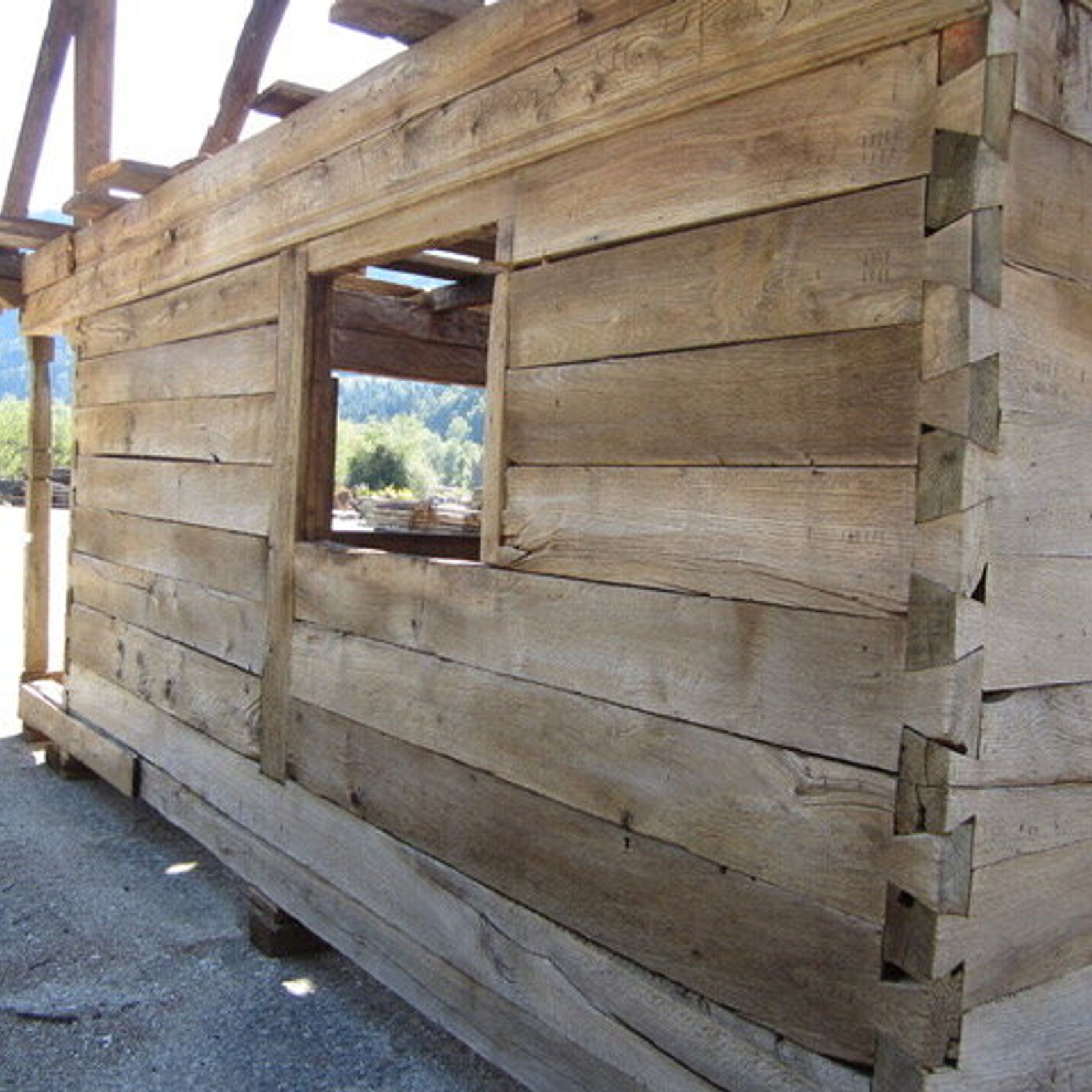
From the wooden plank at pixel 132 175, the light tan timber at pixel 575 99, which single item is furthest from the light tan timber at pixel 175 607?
the wooden plank at pixel 132 175

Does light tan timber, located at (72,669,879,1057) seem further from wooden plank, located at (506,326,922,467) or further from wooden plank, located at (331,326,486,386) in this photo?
wooden plank, located at (331,326,486,386)

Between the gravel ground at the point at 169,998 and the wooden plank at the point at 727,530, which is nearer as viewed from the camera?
the wooden plank at the point at 727,530

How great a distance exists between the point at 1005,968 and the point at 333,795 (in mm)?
2189

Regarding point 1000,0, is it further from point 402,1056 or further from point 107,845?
point 107,845

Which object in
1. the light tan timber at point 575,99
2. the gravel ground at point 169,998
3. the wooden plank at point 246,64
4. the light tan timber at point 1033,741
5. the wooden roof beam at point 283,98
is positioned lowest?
the gravel ground at point 169,998

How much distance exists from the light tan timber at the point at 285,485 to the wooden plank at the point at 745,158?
1.20 m

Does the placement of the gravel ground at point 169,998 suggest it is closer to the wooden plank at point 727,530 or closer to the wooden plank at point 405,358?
the wooden plank at point 727,530

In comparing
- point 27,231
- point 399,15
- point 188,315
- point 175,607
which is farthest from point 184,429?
point 27,231

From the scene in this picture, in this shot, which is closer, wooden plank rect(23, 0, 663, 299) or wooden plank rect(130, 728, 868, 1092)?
wooden plank rect(130, 728, 868, 1092)

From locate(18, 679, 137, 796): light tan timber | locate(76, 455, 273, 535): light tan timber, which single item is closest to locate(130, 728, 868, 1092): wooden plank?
locate(76, 455, 273, 535): light tan timber

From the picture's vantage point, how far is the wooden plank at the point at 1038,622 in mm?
2029

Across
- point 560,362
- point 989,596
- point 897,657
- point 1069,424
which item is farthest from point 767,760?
point 560,362

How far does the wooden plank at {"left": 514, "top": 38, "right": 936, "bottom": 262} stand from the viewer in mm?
2092

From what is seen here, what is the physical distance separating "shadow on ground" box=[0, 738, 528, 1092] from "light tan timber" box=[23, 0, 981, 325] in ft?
7.92
